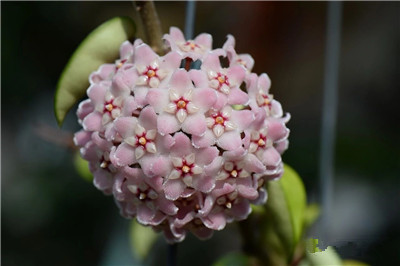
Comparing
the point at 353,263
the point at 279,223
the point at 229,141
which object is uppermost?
the point at 229,141

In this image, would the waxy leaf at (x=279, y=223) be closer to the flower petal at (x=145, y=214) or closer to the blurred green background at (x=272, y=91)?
the flower petal at (x=145, y=214)

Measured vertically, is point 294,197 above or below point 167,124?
below

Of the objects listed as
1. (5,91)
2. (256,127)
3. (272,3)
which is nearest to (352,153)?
(272,3)

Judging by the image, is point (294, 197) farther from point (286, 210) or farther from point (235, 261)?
point (235, 261)

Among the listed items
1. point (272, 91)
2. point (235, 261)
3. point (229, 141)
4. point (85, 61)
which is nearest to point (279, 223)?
point (235, 261)

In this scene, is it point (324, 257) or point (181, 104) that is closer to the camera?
point (181, 104)

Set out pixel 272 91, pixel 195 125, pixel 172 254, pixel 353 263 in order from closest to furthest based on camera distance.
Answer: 1. pixel 195 125
2. pixel 172 254
3. pixel 353 263
4. pixel 272 91

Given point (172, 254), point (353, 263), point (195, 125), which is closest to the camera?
point (195, 125)
